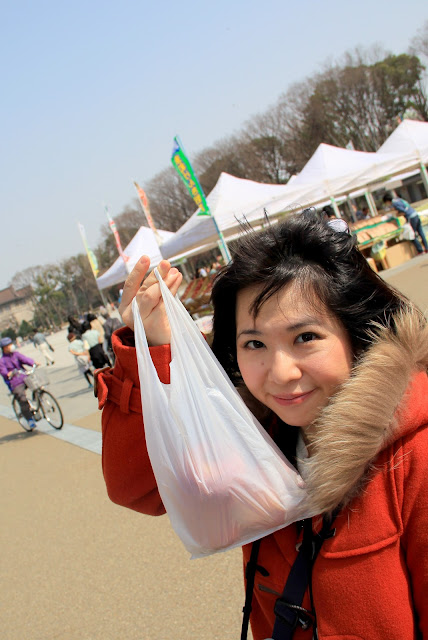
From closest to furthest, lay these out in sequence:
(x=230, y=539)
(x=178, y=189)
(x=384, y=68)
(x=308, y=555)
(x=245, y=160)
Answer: (x=308, y=555) < (x=230, y=539) < (x=384, y=68) < (x=245, y=160) < (x=178, y=189)

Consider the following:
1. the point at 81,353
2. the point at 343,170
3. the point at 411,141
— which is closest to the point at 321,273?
the point at 81,353

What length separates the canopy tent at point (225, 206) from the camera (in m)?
11.2

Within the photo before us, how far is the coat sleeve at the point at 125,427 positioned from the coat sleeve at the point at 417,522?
60 cm

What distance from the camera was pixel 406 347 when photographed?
111 centimetres

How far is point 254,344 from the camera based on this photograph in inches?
47.0

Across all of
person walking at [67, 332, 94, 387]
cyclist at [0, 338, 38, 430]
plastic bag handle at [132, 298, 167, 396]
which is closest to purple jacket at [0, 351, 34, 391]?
cyclist at [0, 338, 38, 430]

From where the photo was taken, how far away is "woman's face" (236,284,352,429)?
112 cm

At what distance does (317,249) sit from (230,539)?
70cm

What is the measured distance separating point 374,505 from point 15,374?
28.8 feet

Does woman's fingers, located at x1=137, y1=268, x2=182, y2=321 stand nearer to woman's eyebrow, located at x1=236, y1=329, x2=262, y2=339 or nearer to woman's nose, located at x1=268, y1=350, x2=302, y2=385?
woman's eyebrow, located at x1=236, y1=329, x2=262, y2=339

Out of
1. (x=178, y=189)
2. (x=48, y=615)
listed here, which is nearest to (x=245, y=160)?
(x=178, y=189)

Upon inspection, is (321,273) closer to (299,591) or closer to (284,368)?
(284,368)

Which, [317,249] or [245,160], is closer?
Answer: [317,249]

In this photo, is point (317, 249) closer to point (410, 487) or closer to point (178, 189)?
point (410, 487)
